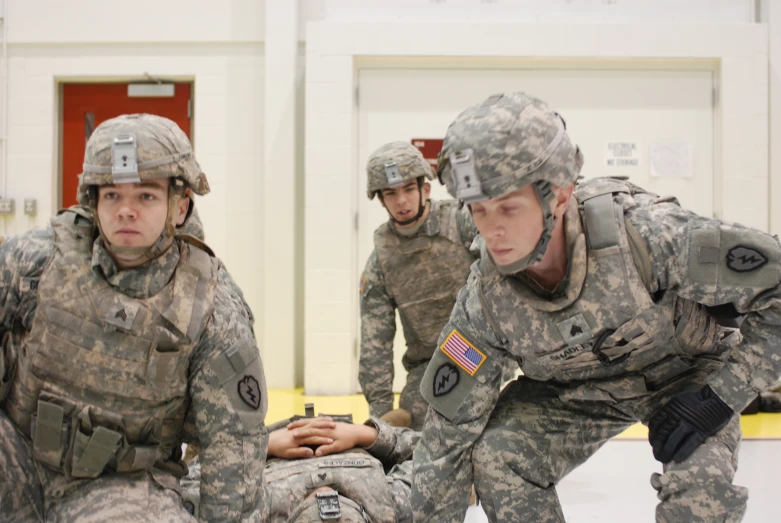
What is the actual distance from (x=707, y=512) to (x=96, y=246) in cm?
169

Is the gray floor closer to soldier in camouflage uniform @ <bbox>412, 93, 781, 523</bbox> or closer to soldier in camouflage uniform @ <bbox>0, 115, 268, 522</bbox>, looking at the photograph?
soldier in camouflage uniform @ <bbox>412, 93, 781, 523</bbox>

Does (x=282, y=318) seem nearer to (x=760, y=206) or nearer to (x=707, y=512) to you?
(x=760, y=206)

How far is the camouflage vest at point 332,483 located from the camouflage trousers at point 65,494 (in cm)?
33

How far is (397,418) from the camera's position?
356cm

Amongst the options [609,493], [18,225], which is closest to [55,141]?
[18,225]

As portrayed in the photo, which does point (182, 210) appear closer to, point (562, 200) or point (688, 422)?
point (562, 200)

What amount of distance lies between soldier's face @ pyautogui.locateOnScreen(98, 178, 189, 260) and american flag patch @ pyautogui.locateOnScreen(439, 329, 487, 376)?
0.85 m

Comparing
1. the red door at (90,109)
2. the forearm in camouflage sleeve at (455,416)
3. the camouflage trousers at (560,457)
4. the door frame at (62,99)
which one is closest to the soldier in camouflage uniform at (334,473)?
the forearm in camouflage sleeve at (455,416)

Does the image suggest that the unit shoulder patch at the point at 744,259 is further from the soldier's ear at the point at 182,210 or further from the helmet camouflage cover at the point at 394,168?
the helmet camouflage cover at the point at 394,168

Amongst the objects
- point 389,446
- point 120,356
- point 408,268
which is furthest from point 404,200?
point 120,356

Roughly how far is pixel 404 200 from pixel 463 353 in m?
1.67

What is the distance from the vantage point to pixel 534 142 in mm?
1841

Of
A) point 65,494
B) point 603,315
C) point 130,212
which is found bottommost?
point 65,494

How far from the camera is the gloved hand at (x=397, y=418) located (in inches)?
140
